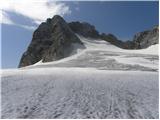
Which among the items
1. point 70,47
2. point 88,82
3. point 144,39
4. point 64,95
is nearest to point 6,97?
point 64,95

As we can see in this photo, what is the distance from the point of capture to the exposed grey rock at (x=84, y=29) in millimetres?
100594

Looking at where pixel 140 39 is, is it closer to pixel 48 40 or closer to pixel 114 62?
pixel 48 40

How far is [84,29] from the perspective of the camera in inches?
4023

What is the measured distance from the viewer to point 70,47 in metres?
71.4

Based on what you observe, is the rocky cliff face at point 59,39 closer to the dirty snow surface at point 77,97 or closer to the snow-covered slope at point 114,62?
the snow-covered slope at point 114,62

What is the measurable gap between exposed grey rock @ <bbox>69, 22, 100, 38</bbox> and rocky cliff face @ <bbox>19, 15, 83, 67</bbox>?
41.3 ft

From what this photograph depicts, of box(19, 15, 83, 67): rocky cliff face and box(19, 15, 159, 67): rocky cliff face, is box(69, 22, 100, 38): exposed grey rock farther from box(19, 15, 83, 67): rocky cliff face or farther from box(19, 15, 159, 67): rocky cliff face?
box(19, 15, 83, 67): rocky cliff face

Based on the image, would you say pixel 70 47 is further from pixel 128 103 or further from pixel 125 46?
pixel 128 103

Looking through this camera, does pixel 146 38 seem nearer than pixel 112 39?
Yes

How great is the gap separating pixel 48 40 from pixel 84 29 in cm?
2094

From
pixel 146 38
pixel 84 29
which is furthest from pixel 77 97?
pixel 84 29

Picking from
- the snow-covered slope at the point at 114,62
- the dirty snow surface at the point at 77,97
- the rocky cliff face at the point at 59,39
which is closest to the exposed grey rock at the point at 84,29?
the rocky cliff face at the point at 59,39

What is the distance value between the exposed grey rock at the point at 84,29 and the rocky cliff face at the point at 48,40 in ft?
41.3

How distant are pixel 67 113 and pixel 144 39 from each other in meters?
86.4
